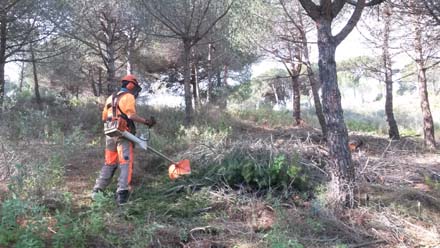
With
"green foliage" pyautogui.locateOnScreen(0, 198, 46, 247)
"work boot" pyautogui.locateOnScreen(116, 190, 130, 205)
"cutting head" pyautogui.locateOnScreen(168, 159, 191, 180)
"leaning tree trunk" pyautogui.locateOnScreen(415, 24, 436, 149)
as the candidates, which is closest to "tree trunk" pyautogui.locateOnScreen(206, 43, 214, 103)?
"leaning tree trunk" pyautogui.locateOnScreen(415, 24, 436, 149)

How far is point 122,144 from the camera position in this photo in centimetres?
493

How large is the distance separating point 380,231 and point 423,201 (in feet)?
3.62

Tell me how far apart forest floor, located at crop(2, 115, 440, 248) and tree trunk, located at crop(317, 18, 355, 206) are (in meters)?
0.22

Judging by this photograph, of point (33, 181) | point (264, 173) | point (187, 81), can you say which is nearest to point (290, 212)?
point (264, 173)

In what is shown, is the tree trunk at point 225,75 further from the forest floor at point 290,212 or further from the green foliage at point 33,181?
the green foliage at point 33,181

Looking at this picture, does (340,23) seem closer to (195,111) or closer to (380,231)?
(195,111)

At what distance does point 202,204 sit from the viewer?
493 centimetres

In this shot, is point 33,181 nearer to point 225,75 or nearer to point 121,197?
point 121,197

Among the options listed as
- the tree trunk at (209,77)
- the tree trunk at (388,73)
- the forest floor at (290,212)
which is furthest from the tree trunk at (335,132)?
the tree trunk at (209,77)

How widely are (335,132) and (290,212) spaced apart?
43.0 inches

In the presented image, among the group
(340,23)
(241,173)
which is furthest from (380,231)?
(340,23)

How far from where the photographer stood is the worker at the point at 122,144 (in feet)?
15.8

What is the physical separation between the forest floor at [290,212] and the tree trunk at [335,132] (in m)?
0.22

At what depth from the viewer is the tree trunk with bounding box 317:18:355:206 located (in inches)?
186
